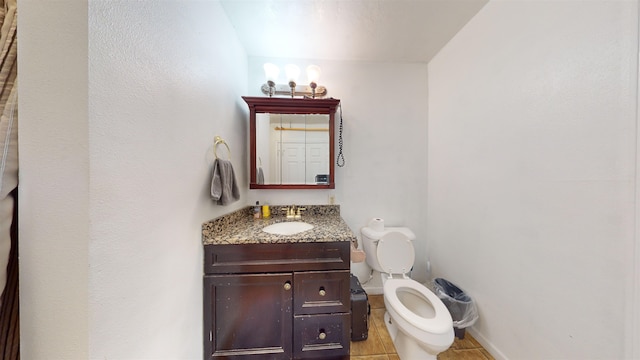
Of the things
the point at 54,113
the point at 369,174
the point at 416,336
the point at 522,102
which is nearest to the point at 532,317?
the point at 416,336

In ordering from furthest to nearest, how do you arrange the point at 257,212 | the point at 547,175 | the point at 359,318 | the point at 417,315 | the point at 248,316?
the point at 257,212, the point at 359,318, the point at 417,315, the point at 248,316, the point at 547,175

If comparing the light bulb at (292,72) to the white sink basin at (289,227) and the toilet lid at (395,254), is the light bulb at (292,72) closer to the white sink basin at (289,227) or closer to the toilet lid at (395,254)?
the white sink basin at (289,227)

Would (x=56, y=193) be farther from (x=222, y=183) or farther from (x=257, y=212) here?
(x=257, y=212)

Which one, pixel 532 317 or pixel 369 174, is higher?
pixel 369 174

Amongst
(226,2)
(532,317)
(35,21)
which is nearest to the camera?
(35,21)

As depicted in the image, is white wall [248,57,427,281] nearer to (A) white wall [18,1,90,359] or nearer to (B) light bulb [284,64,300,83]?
(B) light bulb [284,64,300,83]

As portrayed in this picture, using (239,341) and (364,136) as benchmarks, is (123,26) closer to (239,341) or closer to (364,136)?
(239,341)

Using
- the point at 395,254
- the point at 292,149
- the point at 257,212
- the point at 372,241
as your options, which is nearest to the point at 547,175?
the point at 395,254

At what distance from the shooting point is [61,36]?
19.4 inches

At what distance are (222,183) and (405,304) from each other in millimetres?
1534

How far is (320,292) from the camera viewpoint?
1.15m

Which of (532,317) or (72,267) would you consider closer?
(72,267)

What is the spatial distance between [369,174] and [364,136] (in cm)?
37

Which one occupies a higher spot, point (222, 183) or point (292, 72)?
point (292, 72)
